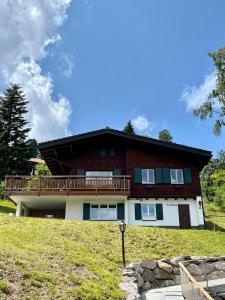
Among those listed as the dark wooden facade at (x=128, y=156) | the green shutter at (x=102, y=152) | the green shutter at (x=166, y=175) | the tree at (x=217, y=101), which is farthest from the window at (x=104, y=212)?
the tree at (x=217, y=101)

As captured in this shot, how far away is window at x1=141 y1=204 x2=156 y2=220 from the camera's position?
1024 inches

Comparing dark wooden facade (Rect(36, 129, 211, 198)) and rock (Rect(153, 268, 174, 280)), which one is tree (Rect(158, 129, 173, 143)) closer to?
dark wooden facade (Rect(36, 129, 211, 198))

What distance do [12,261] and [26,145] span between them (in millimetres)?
32272

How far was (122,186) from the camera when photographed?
26078 mm

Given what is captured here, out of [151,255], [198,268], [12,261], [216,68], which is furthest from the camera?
[216,68]

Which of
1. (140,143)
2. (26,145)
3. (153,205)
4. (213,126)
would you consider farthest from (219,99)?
(26,145)

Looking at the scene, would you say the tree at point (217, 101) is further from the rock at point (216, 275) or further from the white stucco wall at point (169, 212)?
the rock at point (216, 275)

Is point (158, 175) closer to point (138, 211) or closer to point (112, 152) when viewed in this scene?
point (138, 211)

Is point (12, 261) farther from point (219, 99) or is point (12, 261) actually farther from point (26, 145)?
point (26, 145)

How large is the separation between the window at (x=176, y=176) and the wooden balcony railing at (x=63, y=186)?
12.2 ft

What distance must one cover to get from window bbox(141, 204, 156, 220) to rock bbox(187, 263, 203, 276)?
37.9 ft

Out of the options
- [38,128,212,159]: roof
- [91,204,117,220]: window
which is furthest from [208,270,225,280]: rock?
[38,128,212,159]: roof

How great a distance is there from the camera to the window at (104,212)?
26062 mm

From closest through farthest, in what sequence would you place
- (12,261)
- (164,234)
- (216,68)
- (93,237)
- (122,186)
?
(12,261)
(93,237)
(164,234)
(122,186)
(216,68)
